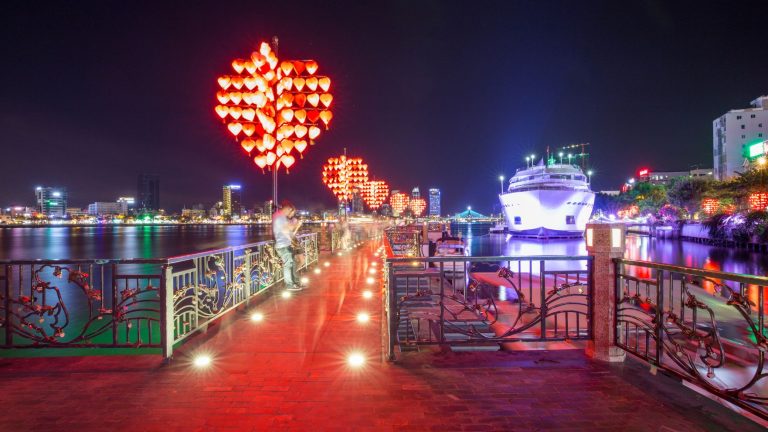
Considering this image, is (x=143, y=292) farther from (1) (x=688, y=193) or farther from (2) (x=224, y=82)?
(1) (x=688, y=193)

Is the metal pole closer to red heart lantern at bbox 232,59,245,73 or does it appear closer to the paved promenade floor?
red heart lantern at bbox 232,59,245,73

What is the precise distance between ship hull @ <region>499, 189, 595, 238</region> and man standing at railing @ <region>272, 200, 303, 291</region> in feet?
163

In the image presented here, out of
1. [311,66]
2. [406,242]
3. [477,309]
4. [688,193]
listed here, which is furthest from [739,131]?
[477,309]

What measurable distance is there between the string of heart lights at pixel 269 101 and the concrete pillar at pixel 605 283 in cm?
776

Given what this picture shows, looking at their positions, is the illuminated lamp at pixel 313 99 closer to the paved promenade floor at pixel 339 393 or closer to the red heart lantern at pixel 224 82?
the red heart lantern at pixel 224 82

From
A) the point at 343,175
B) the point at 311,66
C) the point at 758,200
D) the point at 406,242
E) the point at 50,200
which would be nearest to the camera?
the point at 311,66

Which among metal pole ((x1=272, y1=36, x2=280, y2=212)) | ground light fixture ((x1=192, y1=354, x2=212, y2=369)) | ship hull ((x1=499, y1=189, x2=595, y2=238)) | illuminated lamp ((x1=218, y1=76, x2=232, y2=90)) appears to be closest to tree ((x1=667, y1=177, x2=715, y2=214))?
ship hull ((x1=499, y1=189, x2=595, y2=238))

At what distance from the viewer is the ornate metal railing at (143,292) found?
448 cm

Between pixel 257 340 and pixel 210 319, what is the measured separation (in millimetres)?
1069

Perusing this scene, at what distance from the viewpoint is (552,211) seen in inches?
2121

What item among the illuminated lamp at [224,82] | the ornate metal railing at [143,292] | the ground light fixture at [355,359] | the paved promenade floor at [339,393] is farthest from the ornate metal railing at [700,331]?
the illuminated lamp at [224,82]

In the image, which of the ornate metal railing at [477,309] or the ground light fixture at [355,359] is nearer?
the ground light fixture at [355,359]

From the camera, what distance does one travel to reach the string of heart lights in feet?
31.9

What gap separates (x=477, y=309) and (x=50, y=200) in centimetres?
20278
